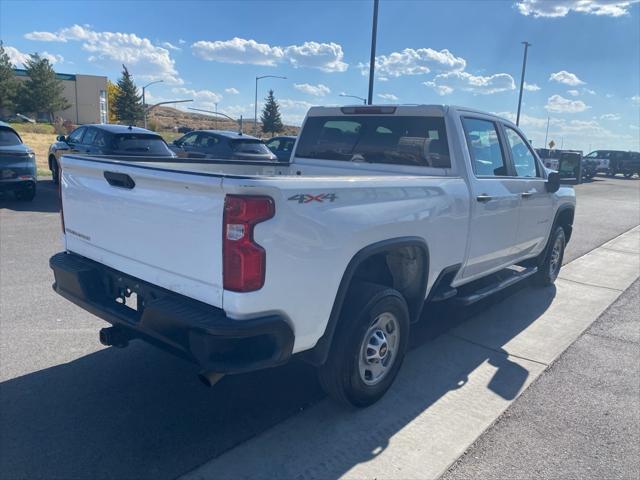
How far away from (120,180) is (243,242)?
43.4 inches

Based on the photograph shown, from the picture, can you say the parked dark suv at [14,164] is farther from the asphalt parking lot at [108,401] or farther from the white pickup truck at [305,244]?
the white pickup truck at [305,244]

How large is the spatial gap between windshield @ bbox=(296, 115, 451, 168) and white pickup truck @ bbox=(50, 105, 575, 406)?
0.5 inches

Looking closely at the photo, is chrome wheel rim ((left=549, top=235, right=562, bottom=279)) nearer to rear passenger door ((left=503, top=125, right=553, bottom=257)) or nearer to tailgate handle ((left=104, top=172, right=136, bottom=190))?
rear passenger door ((left=503, top=125, right=553, bottom=257))

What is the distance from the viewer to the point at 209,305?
A: 282 cm

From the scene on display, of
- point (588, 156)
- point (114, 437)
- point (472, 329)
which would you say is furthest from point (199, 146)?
point (588, 156)

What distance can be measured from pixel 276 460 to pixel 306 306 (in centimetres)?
91

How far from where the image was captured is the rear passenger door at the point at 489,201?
14.8 feet

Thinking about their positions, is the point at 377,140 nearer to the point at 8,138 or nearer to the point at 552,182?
the point at 552,182

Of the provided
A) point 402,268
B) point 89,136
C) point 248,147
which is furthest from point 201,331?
point 248,147

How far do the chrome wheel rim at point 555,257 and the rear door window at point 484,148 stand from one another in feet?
7.03

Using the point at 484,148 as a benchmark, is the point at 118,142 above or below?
below

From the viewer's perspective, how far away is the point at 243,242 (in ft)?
8.60

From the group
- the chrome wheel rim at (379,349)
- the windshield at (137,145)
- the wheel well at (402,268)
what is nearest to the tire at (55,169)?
the windshield at (137,145)

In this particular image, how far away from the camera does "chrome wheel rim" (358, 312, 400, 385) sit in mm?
3518
